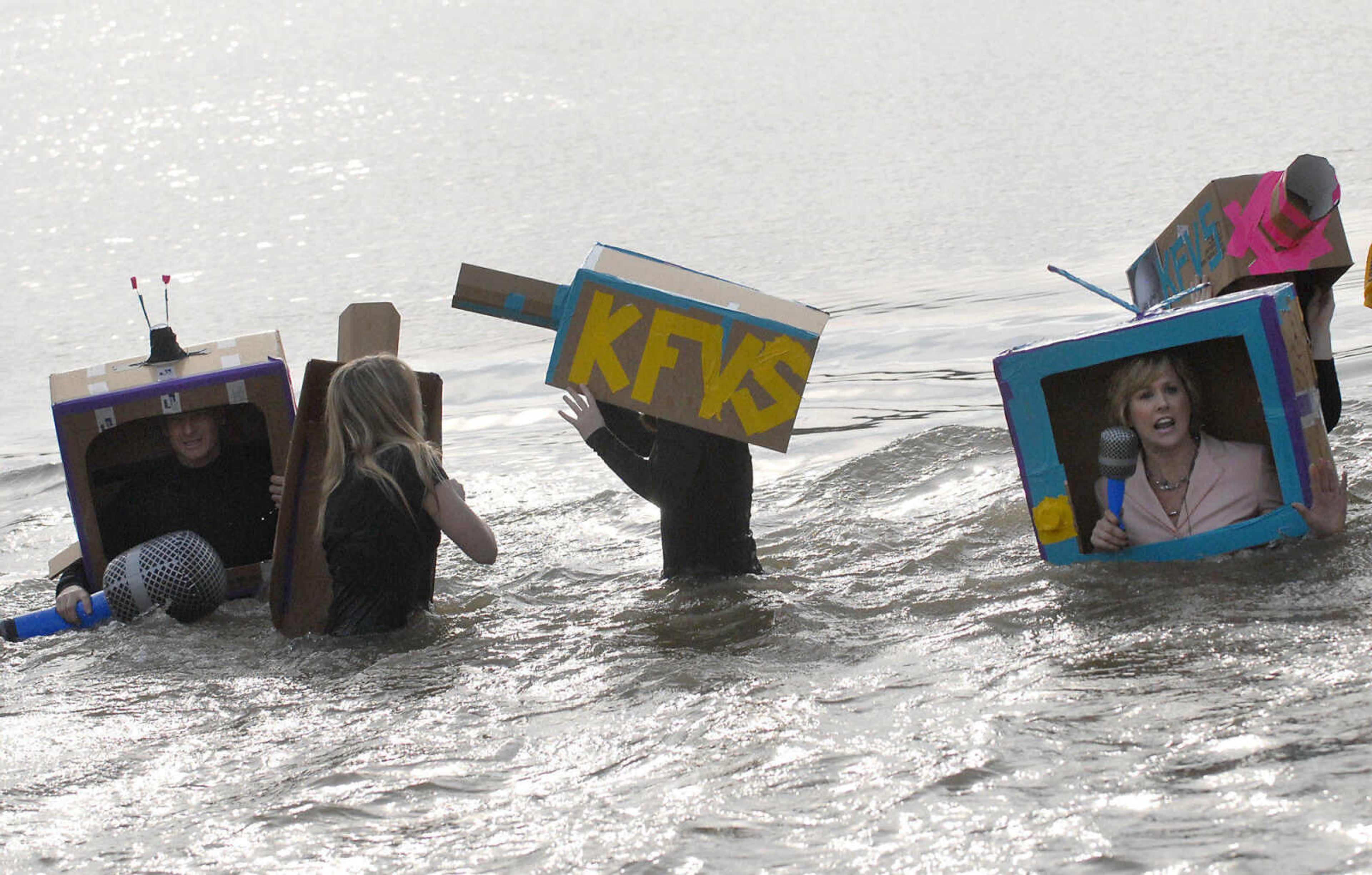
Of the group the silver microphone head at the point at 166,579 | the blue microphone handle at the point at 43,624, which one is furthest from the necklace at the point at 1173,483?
the blue microphone handle at the point at 43,624

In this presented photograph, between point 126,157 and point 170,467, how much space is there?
14.7m

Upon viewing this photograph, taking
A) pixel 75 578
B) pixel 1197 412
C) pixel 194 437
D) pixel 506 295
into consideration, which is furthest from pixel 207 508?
pixel 1197 412

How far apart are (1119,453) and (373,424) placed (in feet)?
7.96

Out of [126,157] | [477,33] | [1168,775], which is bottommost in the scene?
[1168,775]

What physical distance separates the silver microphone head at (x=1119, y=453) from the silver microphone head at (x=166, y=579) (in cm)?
320

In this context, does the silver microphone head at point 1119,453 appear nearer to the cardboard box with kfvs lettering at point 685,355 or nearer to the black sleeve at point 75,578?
the cardboard box with kfvs lettering at point 685,355

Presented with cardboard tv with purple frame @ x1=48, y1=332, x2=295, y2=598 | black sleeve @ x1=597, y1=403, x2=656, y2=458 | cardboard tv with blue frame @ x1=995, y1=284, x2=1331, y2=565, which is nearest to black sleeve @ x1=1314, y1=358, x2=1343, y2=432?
cardboard tv with blue frame @ x1=995, y1=284, x2=1331, y2=565

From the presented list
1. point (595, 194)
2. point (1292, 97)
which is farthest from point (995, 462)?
point (1292, 97)

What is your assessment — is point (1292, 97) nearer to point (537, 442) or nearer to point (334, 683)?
point (537, 442)

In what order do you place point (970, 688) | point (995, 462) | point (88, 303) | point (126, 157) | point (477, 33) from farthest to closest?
point (477, 33)
point (126, 157)
point (88, 303)
point (995, 462)
point (970, 688)

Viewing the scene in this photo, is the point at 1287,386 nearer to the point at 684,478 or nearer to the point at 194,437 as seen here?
the point at 684,478

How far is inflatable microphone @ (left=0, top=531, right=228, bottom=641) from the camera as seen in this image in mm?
5598

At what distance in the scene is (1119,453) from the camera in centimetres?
502

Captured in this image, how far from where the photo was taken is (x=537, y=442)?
905 centimetres
